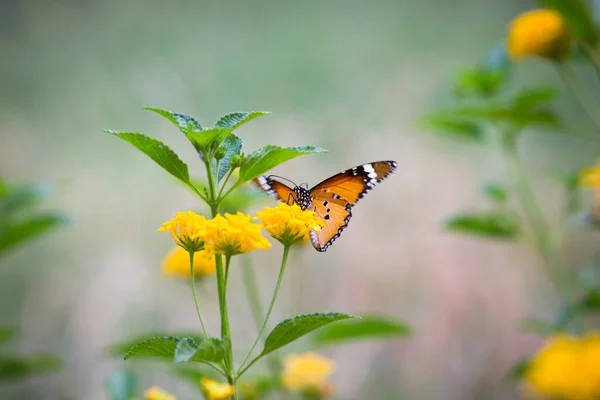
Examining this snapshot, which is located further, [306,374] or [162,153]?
[306,374]

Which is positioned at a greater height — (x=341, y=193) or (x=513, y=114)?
(x=513, y=114)

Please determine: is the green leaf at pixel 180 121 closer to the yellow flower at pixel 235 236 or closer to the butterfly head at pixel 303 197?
the yellow flower at pixel 235 236

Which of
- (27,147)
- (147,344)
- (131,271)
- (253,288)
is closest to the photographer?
(147,344)

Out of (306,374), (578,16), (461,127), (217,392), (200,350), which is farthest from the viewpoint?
(461,127)

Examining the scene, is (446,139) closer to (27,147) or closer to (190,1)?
(190,1)

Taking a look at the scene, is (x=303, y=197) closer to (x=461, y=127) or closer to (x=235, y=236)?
(x=235, y=236)

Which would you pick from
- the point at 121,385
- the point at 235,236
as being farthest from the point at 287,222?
the point at 121,385

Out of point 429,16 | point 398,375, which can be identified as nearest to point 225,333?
point 398,375

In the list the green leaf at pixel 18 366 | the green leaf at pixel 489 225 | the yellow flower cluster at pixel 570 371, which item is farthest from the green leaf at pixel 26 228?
the yellow flower cluster at pixel 570 371
